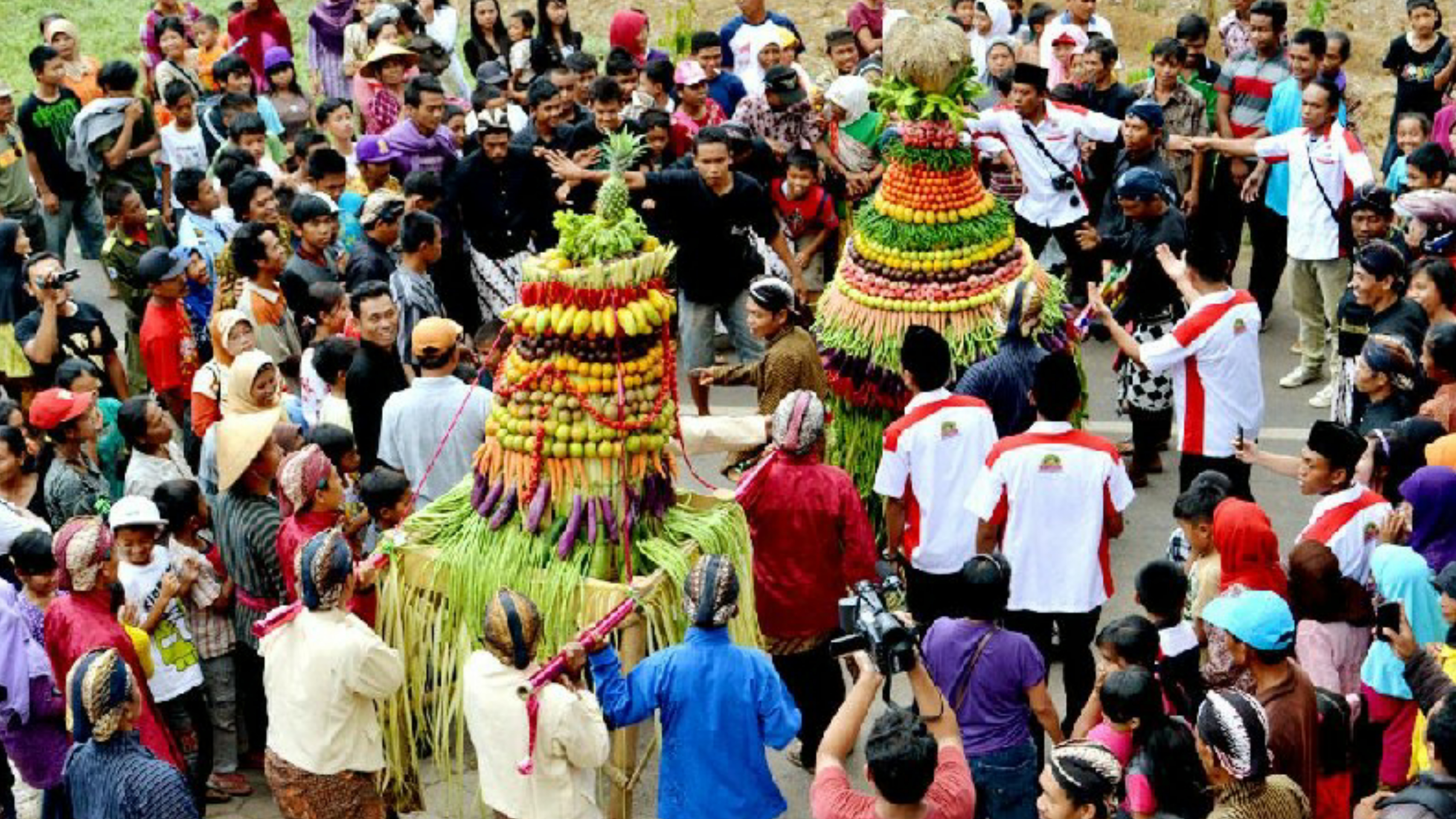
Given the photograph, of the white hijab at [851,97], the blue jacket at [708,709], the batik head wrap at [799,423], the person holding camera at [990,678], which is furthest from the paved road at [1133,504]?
the white hijab at [851,97]

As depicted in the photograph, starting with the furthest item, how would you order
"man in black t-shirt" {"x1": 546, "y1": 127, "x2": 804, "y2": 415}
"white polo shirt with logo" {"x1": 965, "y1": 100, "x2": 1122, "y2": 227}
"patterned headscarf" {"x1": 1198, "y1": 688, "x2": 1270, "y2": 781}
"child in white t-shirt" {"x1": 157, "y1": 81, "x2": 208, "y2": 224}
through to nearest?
"child in white t-shirt" {"x1": 157, "y1": 81, "x2": 208, "y2": 224} → "white polo shirt with logo" {"x1": 965, "y1": 100, "x2": 1122, "y2": 227} → "man in black t-shirt" {"x1": 546, "y1": 127, "x2": 804, "y2": 415} → "patterned headscarf" {"x1": 1198, "y1": 688, "x2": 1270, "y2": 781}

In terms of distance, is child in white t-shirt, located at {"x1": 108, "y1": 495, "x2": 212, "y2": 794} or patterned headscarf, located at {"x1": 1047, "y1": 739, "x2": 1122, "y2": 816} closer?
patterned headscarf, located at {"x1": 1047, "y1": 739, "x2": 1122, "y2": 816}

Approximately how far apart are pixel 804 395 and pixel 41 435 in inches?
141

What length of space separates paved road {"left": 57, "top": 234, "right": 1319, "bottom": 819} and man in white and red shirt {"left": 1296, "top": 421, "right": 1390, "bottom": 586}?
1.47m

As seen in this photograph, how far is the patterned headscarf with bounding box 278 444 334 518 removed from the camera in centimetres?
719

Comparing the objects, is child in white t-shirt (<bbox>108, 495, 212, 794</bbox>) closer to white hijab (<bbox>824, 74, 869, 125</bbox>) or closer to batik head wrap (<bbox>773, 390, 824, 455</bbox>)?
batik head wrap (<bbox>773, 390, 824, 455</bbox>)

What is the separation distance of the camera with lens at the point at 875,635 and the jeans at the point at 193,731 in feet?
9.42

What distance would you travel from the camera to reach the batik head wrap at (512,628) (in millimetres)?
5898

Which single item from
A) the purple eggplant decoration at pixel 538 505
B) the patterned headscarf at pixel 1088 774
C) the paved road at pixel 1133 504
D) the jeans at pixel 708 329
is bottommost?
the paved road at pixel 1133 504

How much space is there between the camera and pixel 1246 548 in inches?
277

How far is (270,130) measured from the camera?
12945mm

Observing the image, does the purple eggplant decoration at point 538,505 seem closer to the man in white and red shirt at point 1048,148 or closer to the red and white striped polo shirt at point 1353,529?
the red and white striped polo shirt at point 1353,529

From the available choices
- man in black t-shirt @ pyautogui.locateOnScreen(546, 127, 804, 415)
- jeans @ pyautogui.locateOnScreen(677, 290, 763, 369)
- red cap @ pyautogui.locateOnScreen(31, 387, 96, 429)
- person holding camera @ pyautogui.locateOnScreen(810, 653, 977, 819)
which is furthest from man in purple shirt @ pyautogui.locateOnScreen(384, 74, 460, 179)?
person holding camera @ pyautogui.locateOnScreen(810, 653, 977, 819)

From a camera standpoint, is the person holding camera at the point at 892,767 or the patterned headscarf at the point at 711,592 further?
the patterned headscarf at the point at 711,592
